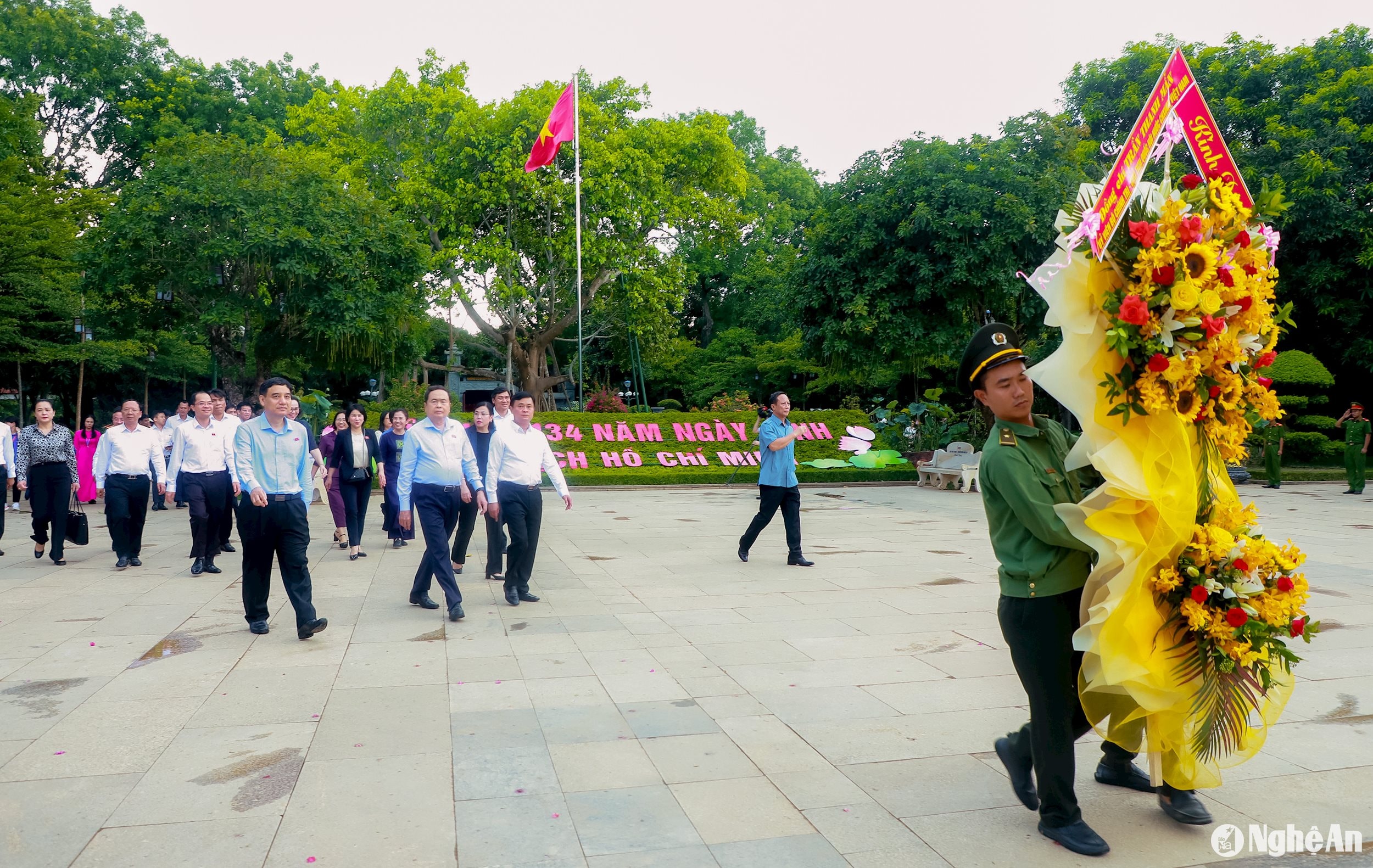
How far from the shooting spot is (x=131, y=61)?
29.7 m

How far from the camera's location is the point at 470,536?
8.33 m

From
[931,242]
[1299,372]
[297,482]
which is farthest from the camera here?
[1299,372]

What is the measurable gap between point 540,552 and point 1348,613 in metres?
6.79

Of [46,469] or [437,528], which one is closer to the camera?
[437,528]

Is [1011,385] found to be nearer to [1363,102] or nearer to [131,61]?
[1363,102]

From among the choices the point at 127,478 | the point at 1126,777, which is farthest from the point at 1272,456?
the point at 127,478

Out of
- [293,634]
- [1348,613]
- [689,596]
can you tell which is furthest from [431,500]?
[1348,613]

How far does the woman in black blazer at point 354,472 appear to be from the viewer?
31.8 ft

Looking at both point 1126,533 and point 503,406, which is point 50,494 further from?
point 1126,533

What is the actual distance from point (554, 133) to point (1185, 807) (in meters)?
20.6

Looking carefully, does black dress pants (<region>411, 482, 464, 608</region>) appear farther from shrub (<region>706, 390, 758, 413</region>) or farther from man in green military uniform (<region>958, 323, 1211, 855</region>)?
shrub (<region>706, 390, 758, 413</region>)

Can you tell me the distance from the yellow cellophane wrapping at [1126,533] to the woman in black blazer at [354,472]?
313 inches

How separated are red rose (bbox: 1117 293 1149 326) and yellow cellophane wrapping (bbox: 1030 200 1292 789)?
0.14 metres

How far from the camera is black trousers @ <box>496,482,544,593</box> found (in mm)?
7062
